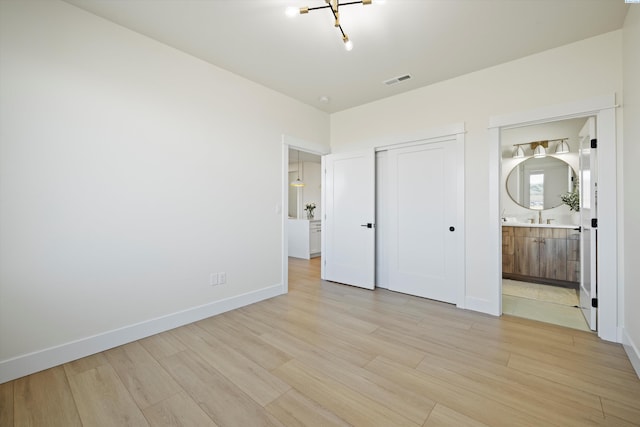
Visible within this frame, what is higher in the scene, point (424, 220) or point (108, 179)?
point (108, 179)

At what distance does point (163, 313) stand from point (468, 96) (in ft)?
13.5

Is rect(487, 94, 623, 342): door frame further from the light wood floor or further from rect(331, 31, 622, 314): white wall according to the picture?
the light wood floor

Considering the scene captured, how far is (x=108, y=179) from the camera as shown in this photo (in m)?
2.32

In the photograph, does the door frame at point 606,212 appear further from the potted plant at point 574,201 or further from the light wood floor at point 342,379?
the potted plant at point 574,201

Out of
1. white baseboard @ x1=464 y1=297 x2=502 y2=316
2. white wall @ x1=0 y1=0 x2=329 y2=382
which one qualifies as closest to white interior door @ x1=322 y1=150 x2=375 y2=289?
white baseboard @ x1=464 y1=297 x2=502 y2=316

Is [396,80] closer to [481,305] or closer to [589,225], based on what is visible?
[589,225]

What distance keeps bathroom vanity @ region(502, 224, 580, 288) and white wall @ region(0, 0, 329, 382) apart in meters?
4.19

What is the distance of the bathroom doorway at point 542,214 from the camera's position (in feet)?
13.1

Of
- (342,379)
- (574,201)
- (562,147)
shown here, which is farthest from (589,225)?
(342,379)

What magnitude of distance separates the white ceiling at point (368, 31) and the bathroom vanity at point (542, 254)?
8.99 ft

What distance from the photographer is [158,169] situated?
8.59ft

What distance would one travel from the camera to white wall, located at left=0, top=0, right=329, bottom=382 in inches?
76.4

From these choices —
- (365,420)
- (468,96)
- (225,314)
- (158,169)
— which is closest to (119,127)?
(158,169)

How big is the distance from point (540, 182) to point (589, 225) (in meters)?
2.43
